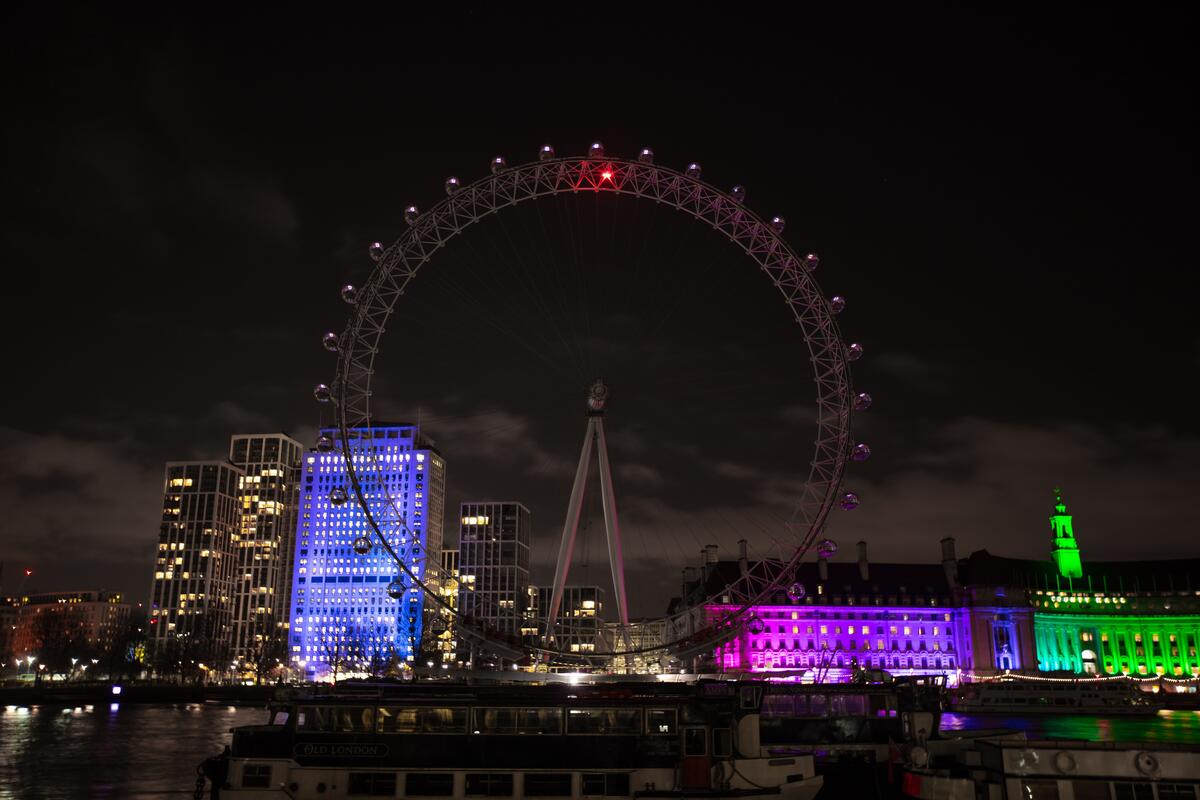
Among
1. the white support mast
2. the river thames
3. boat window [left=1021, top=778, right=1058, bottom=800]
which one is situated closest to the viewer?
boat window [left=1021, top=778, right=1058, bottom=800]

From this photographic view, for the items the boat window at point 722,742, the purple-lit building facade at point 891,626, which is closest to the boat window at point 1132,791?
the boat window at point 722,742

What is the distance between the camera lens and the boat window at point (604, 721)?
34.6 meters

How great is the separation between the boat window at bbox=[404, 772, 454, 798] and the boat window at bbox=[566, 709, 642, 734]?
13.7 ft

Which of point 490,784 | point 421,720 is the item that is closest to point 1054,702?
point 490,784

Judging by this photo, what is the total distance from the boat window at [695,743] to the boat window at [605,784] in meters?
2.30

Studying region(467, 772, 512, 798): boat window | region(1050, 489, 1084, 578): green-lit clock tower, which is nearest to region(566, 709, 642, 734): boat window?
region(467, 772, 512, 798): boat window

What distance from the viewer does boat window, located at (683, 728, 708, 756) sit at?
113 ft

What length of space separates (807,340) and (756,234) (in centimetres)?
706

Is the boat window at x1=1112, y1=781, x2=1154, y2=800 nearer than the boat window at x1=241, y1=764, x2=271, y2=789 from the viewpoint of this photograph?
Yes

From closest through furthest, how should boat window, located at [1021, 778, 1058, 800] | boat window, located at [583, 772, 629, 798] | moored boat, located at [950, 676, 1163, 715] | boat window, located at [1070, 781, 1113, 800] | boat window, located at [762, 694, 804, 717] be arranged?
boat window, located at [1070, 781, 1113, 800], boat window, located at [1021, 778, 1058, 800], boat window, located at [583, 772, 629, 798], boat window, located at [762, 694, 804, 717], moored boat, located at [950, 676, 1163, 715]

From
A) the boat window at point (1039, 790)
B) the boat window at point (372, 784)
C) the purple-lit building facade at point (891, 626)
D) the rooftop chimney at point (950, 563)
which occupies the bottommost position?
the boat window at point (372, 784)

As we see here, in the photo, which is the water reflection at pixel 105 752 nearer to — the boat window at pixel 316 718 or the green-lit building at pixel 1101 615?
the boat window at pixel 316 718

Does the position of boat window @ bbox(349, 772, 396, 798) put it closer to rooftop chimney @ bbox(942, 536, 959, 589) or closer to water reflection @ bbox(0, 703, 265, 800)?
water reflection @ bbox(0, 703, 265, 800)

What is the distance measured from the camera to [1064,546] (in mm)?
184625
